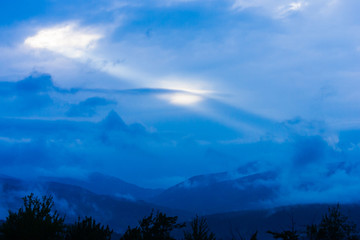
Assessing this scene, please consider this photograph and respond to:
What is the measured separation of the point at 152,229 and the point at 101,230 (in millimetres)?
4379

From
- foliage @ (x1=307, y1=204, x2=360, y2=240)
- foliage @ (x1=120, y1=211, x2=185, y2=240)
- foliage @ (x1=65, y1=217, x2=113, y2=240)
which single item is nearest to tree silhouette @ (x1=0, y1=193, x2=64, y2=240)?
foliage @ (x1=65, y1=217, x2=113, y2=240)

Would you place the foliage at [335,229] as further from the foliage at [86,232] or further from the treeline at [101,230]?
the foliage at [86,232]

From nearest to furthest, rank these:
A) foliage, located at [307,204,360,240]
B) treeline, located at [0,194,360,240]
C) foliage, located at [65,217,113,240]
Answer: foliage, located at [307,204,360,240], treeline, located at [0,194,360,240], foliage, located at [65,217,113,240]

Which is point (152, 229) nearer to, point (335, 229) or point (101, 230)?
point (101, 230)

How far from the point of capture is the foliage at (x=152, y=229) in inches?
1294

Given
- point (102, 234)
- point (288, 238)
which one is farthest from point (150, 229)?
point (288, 238)

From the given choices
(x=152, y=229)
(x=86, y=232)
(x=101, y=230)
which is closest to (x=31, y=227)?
(x=86, y=232)

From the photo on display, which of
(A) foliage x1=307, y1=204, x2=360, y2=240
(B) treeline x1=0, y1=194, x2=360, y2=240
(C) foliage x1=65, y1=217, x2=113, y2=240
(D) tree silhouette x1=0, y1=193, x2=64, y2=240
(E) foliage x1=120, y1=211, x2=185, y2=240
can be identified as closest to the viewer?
(A) foliage x1=307, y1=204, x2=360, y2=240

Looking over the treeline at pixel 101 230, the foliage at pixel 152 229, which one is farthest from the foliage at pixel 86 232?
the foliage at pixel 152 229

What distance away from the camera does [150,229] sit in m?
34.6

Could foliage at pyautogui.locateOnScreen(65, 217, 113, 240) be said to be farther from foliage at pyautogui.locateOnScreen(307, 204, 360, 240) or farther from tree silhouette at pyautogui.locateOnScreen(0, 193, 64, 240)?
foliage at pyautogui.locateOnScreen(307, 204, 360, 240)

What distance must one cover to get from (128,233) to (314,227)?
16.0m

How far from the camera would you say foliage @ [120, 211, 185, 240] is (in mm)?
32875

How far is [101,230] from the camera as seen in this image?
34031mm
